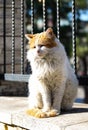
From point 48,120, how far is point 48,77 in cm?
38

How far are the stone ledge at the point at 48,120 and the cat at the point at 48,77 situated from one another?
9 centimetres

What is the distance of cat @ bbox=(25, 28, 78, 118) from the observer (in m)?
3.13

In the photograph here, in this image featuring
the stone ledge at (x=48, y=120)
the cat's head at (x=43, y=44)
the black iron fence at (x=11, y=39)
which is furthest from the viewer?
the black iron fence at (x=11, y=39)

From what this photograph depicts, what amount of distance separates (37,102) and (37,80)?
234 millimetres

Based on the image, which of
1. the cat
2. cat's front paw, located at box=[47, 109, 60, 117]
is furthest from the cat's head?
cat's front paw, located at box=[47, 109, 60, 117]

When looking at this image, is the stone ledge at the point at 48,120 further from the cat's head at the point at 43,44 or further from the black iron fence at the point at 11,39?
the black iron fence at the point at 11,39

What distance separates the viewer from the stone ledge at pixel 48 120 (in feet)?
9.41

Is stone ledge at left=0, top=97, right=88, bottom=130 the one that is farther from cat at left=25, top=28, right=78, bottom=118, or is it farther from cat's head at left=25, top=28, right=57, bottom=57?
cat's head at left=25, top=28, right=57, bottom=57

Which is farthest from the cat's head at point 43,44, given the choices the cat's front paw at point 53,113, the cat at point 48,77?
the cat's front paw at point 53,113

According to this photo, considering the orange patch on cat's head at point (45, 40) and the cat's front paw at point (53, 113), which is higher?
the orange patch on cat's head at point (45, 40)

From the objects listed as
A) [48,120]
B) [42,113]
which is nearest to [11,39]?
[42,113]

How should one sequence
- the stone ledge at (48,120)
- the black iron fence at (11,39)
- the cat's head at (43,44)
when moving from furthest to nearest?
the black iron fence at (11,39)
the cat's head at (43,44)
the stone ledge at (48,120)

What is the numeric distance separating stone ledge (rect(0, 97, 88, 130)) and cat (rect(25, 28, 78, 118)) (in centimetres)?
9

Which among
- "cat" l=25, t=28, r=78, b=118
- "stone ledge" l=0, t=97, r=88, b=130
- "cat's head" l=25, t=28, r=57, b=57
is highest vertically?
"cat's head" l=25, t=28, r=57, b=57
